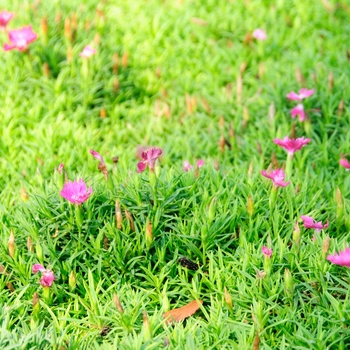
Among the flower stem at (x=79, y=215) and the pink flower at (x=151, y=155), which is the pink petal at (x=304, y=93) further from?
the flower stem at (x=79, y=215)

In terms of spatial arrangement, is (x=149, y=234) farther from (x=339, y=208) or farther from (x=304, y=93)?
(x=304, y=93)

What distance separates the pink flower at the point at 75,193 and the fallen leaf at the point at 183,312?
20.6 inches

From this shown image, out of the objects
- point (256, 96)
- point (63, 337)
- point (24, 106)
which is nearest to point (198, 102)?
point (256, 96)

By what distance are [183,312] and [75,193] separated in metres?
0.59

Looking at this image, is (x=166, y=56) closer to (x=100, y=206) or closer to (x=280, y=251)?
(x=100, y=206)

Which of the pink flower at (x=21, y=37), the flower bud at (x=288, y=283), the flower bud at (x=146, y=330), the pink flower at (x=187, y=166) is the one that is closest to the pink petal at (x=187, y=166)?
the pink flower at (x=187, y=166)

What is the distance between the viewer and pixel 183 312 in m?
2.34

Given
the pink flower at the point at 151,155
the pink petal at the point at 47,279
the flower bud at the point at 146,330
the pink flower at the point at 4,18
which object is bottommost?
the flower bud at the point at 146,330

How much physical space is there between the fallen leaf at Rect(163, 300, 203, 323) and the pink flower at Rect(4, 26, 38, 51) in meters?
Answer: 1.92

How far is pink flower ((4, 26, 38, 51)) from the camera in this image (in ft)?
11.8

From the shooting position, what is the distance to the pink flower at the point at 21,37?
360 centimetres

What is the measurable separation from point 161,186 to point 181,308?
56 cm

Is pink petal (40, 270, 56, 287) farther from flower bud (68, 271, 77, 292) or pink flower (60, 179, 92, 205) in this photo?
pink flower (60, 179, 92, 205)

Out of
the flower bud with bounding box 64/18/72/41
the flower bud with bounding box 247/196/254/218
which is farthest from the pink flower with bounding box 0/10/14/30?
the flower bud with bounding box 247/196/254/218
